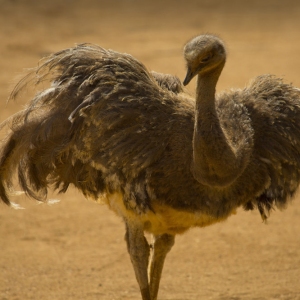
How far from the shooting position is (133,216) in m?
5.00

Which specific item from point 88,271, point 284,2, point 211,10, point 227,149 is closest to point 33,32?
point 211,10

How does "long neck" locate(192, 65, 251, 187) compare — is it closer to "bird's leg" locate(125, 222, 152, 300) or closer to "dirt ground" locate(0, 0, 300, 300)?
"dirt ground" locate(0, 0, 300, 300)

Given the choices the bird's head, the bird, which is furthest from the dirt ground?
the bird

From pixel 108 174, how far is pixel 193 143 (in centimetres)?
64

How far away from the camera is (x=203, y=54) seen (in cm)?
434

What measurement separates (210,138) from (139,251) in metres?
1.08

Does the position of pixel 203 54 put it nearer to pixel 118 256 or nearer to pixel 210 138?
pixel 210 138

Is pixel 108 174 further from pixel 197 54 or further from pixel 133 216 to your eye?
pixel 197 54

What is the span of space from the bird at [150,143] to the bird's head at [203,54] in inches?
0.5

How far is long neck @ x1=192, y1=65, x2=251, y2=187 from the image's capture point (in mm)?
4434

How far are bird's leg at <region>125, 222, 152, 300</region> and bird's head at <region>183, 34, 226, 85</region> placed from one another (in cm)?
122

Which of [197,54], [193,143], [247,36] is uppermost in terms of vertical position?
[247,36]

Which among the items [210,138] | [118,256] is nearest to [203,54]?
[210,138]

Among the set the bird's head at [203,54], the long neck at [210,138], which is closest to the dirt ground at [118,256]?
the bird's head at [203,54]
